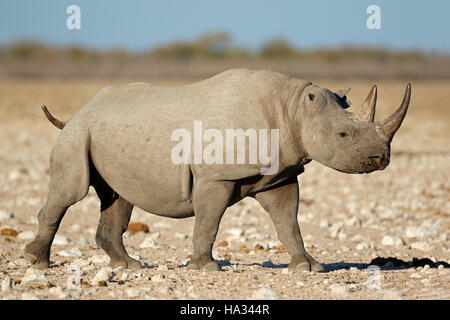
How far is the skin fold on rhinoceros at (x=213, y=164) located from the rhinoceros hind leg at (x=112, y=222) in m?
0.04

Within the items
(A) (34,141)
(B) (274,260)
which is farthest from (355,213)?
(A) (34,141)

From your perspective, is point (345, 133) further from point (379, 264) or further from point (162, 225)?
point (162, 225)

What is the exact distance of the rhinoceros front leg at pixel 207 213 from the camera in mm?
7312

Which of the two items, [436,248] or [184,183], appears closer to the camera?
[184,183]

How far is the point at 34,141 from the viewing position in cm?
2038

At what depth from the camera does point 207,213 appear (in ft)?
24.2

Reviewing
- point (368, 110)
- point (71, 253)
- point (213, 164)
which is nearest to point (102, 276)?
point (213, 164)

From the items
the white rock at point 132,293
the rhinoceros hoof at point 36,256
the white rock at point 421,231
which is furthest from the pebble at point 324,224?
the white rock at point 132,293

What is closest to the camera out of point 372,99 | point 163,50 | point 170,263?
point 372,99

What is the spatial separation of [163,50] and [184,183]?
8204 centimetres

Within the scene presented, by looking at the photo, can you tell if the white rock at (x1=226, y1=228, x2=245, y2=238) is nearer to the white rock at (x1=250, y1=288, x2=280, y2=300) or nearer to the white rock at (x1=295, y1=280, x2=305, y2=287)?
the white rock at (x1=295, y1=280, x2=305, y2=287)

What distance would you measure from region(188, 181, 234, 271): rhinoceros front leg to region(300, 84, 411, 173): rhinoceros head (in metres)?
0.87
